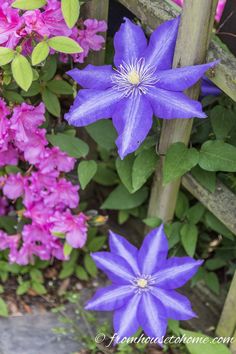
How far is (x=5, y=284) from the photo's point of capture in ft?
6.32

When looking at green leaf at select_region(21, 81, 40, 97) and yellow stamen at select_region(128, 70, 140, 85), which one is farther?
green leaf at select_region(21, 81, 40, 97)

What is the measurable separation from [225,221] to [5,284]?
2.53 feet

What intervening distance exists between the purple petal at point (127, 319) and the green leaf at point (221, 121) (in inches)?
18.3

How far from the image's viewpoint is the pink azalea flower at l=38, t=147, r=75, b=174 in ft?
5.39

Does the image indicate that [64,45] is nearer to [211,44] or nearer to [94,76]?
[94,76]

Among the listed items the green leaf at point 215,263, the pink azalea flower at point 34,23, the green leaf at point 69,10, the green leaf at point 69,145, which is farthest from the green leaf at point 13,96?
the green leaf at point 215,263

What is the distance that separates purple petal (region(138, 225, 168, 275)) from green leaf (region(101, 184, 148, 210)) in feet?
0.81

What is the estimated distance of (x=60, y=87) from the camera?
1558 millimetres

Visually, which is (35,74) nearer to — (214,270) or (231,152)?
(231,152)

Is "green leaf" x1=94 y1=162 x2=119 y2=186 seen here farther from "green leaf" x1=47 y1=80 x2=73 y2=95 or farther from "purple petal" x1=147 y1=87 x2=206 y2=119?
"purple petal" x1=147 y1=87 x2=206 y2=119

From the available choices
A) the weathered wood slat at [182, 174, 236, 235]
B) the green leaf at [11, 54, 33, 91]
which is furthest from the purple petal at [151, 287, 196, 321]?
the green leaf at [11, 54, 33, 91]

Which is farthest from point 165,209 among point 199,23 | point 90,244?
point 199,23

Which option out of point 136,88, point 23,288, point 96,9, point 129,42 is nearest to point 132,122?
point 136,88

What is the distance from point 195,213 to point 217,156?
0.31 meters
